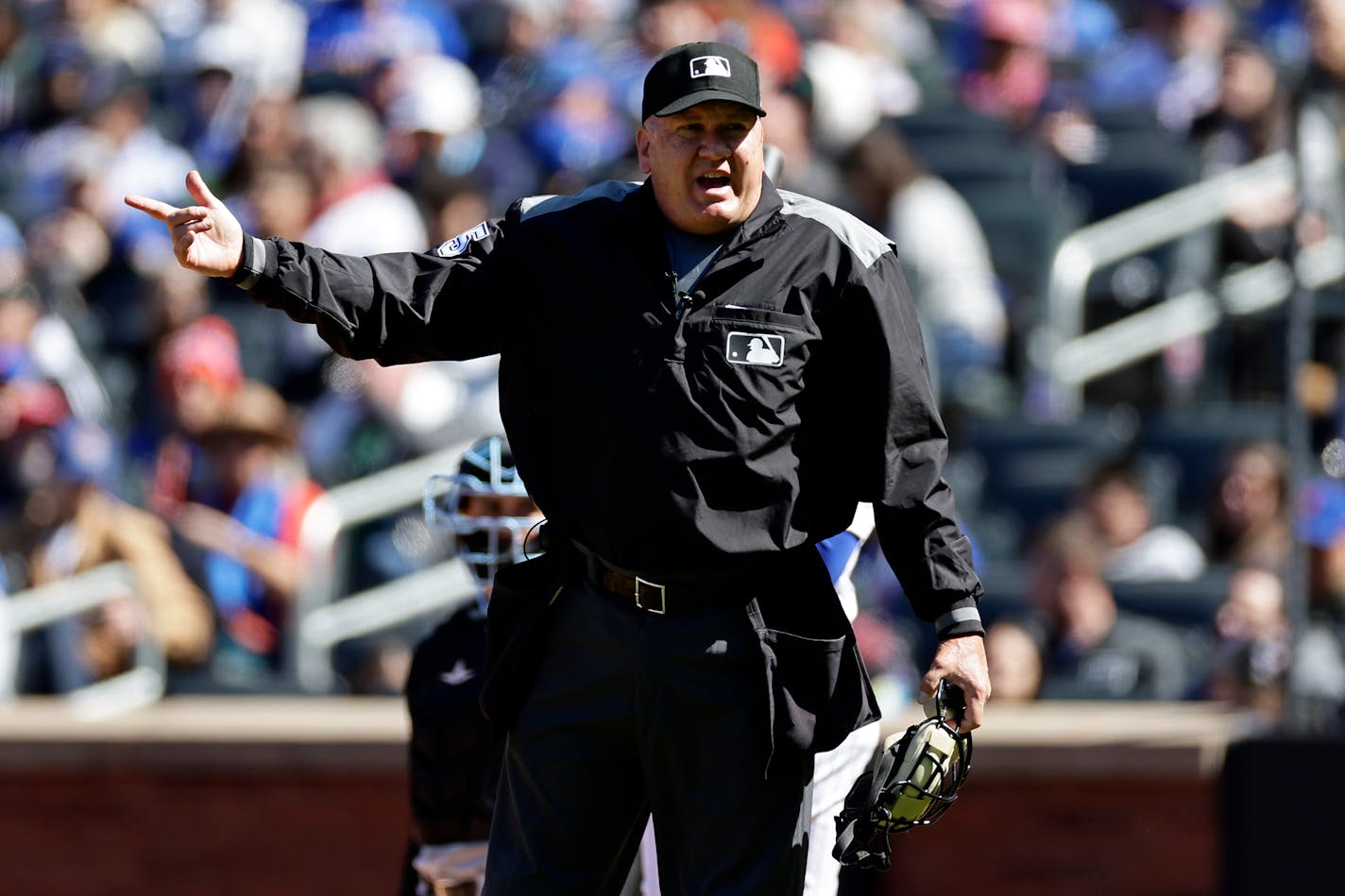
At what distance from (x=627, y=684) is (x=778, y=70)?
6.52 metres

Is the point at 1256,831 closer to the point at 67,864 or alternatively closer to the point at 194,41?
the point at 67,864

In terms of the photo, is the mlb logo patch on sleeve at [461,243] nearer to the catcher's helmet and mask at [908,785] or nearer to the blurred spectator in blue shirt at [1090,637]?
the catcher's helmet and mask at [908,785]

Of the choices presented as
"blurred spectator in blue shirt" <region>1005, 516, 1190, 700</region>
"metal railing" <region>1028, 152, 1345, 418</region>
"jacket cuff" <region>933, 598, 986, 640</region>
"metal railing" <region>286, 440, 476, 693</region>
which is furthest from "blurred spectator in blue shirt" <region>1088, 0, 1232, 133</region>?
"jacket cuff" <region>933, 598, 986, 640</region>

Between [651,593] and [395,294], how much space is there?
0.66m

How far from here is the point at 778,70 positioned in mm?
9930

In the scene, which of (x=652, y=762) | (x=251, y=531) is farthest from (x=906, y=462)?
(x=251, y=531)

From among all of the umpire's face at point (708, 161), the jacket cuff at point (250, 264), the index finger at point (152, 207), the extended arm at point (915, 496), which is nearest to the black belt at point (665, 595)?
the extended arm at point (915, 496)

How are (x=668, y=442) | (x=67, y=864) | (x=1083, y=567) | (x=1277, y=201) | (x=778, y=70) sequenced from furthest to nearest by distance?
(x=778, y=70), (x=1277, y=201), (x=1083, y=567), (x=67, y=864), (x=668, y=442)

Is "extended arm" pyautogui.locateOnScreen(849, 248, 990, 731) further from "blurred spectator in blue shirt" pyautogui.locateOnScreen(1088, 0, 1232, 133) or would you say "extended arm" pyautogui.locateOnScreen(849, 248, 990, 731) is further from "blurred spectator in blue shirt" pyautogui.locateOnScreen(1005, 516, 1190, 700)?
"blurred spectator in blue shirt" pyautogui.locateOnScreen(1088, 0, 1232, 133)

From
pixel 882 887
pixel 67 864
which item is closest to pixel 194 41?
pixel 67 864

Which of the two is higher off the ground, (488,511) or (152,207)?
(152,207)

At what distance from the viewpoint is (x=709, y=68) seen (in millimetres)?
3711

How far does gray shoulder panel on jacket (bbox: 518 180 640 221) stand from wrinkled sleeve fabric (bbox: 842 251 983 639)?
0.47 metres

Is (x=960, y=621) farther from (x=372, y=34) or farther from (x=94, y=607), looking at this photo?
(x=372, y=34)
